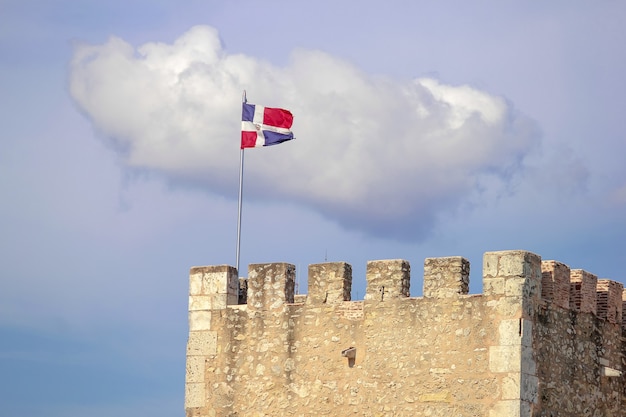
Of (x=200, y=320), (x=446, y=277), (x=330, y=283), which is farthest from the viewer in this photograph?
(x=200, y=320)

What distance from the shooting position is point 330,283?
82.9 ft

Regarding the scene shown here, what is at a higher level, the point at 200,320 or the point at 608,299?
the point at 608,299

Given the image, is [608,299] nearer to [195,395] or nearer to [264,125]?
[264,125]

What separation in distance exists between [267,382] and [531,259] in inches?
202

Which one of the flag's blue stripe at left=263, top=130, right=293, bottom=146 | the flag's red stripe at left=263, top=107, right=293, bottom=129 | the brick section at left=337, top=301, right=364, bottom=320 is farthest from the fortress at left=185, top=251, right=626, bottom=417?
the flag's red stripe at left=263, top=107, right=293, bottom=129

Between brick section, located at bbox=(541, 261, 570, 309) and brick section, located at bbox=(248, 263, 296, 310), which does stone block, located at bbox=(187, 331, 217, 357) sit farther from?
brick section, located at bbox=(541, 261, 570, 309)

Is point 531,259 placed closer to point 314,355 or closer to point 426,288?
point 426,288

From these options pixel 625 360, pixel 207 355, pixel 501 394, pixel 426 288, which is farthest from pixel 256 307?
pixel 625 360

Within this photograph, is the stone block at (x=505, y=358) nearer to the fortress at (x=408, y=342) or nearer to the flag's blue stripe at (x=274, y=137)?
the fortress at (x=408, y=342)

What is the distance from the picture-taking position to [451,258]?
953 inches

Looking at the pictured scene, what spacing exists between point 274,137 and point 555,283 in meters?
6.28

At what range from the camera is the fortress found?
23.7 m

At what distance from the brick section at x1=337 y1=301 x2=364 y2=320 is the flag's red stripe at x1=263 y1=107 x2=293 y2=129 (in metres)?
4.31

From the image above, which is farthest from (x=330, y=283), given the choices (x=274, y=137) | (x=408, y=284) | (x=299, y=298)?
(x=274, y=137)
